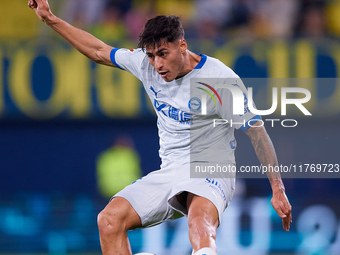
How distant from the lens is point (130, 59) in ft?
14.0

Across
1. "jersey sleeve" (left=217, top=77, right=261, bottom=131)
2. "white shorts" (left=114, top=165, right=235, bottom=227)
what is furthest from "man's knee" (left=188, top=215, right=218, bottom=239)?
"jersey sleeve" (left=217, top=77, right=261, bottom=131)

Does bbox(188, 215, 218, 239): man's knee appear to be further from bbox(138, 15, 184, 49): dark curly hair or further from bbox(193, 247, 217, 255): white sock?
bbox(138, 15, 184, 49): dark curly hair

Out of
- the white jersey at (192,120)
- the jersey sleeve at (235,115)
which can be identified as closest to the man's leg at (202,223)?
the white jersey at (192,120)

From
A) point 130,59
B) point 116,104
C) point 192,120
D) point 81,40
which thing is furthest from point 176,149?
point 116,104

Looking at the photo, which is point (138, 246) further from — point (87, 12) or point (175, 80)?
point (87, 12)

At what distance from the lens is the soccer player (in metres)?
3.79

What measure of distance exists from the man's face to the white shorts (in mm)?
654

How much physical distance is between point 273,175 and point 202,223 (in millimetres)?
627

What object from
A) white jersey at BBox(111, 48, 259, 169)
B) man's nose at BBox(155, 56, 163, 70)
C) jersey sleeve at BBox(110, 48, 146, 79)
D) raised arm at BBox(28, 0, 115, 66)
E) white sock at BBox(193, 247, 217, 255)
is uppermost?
raised arm at BBox(28, 0, 115, 66)

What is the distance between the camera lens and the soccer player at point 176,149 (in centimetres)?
379

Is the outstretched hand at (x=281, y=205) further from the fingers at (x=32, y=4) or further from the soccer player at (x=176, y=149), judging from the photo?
the fingers at (x=32, y=4)

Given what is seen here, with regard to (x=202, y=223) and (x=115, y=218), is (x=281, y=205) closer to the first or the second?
(x=202, y=223)

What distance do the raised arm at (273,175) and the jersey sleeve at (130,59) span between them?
0.94 meters

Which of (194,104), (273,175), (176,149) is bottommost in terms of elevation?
(273,175)
